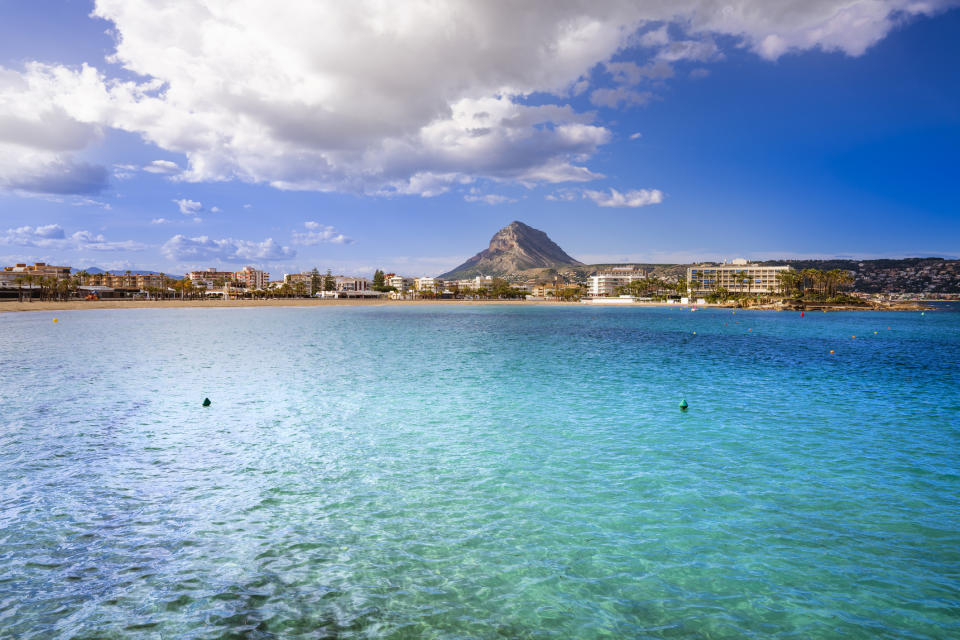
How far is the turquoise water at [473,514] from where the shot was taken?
6566 millimetres

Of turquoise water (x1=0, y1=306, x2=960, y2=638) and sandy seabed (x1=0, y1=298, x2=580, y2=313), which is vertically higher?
sandy seabed (x1=0, y1=298, x2=580, y2=313)

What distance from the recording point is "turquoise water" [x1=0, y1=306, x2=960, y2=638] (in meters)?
6.57

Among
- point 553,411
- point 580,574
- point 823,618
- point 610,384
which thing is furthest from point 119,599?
point 610,384

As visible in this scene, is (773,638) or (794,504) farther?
(794,504)

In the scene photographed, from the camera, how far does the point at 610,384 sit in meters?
25.2

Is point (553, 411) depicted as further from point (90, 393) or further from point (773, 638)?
point (90, 393)

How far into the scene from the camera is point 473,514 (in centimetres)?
974

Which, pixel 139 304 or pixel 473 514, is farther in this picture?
pixel 139 304

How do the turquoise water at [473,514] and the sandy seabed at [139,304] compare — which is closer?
the turquoise water at [473,514]

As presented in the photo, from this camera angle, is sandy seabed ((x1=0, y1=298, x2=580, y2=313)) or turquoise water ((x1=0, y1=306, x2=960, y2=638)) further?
sandy seabed ((x1=0, y1=298, x2=580, y2=313))

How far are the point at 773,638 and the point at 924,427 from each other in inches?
634

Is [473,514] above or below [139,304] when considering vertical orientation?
below

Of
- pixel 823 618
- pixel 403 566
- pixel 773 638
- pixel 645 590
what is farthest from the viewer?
pixel 403 566

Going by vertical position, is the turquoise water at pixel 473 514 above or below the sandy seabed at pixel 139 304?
below
